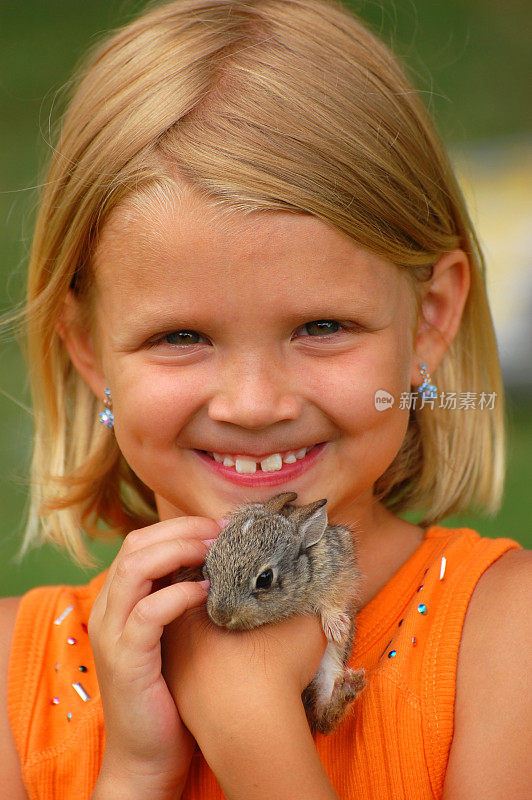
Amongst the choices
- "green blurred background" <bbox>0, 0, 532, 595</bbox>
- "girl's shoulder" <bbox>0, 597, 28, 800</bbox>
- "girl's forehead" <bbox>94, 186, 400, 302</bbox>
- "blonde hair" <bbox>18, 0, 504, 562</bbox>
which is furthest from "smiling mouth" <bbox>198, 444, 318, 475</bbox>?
"green blurred background" <bbox>0, 0, 532, 595</bbox>

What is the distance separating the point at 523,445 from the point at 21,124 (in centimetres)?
410

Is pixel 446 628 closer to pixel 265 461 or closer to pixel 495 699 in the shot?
pixel 495 699

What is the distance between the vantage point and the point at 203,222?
205cm

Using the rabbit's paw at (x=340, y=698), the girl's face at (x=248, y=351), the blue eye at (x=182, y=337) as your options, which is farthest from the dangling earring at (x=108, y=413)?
the rabbit's paw at (x=340, y=698)

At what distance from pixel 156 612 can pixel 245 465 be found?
0.45 metres

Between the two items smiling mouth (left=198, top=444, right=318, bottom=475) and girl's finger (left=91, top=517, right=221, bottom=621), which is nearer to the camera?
girl's finger (left=91, top=517, right=221, bottom=621)

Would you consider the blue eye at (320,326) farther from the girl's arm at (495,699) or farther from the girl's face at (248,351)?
the girl's arm at (495,699)

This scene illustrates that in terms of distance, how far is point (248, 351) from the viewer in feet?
6.86

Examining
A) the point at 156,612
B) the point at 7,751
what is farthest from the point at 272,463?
the point at 7,751

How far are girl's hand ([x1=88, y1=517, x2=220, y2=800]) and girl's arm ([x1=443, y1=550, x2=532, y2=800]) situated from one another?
2.14 feet

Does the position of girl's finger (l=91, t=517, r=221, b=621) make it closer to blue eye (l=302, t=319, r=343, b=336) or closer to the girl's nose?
the girl's nose

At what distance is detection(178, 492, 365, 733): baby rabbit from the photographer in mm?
1970

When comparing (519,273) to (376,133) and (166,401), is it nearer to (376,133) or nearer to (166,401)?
(376,133)

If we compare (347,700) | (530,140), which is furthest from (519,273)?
(347,700)
